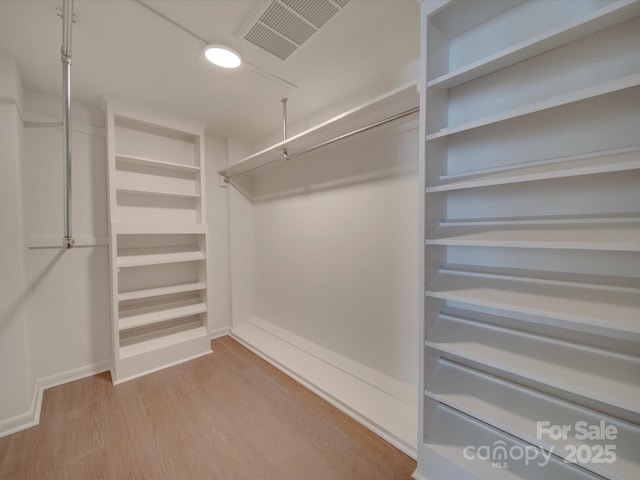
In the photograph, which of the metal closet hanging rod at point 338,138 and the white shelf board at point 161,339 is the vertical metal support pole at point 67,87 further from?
the metal closet hanging rod at point 338,138

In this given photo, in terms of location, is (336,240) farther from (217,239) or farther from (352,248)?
(217,239)

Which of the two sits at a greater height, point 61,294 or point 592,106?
point 592,106

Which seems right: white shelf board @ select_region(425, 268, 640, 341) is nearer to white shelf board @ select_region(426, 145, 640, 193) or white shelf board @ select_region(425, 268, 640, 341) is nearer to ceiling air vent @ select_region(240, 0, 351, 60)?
white shelf board @ select_region(426, 145, 640, 193)

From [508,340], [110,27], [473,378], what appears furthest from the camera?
[110,27]

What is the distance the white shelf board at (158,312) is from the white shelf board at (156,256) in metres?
0.51

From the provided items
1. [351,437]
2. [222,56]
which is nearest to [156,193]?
[222,56]

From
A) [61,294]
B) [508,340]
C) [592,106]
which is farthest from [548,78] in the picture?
[61,294]

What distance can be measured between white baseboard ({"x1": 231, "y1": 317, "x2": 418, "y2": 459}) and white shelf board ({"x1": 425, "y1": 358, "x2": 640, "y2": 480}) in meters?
0.49

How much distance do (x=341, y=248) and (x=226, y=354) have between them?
1734mm

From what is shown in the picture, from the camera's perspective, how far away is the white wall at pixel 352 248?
185cm

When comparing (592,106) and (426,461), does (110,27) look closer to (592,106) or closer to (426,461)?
(592,106)

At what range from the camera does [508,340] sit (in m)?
1.17

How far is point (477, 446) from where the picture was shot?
1.22 meters

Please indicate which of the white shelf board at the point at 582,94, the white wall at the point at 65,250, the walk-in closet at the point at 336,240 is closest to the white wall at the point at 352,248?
the walk-in closet at the point at 336,240
